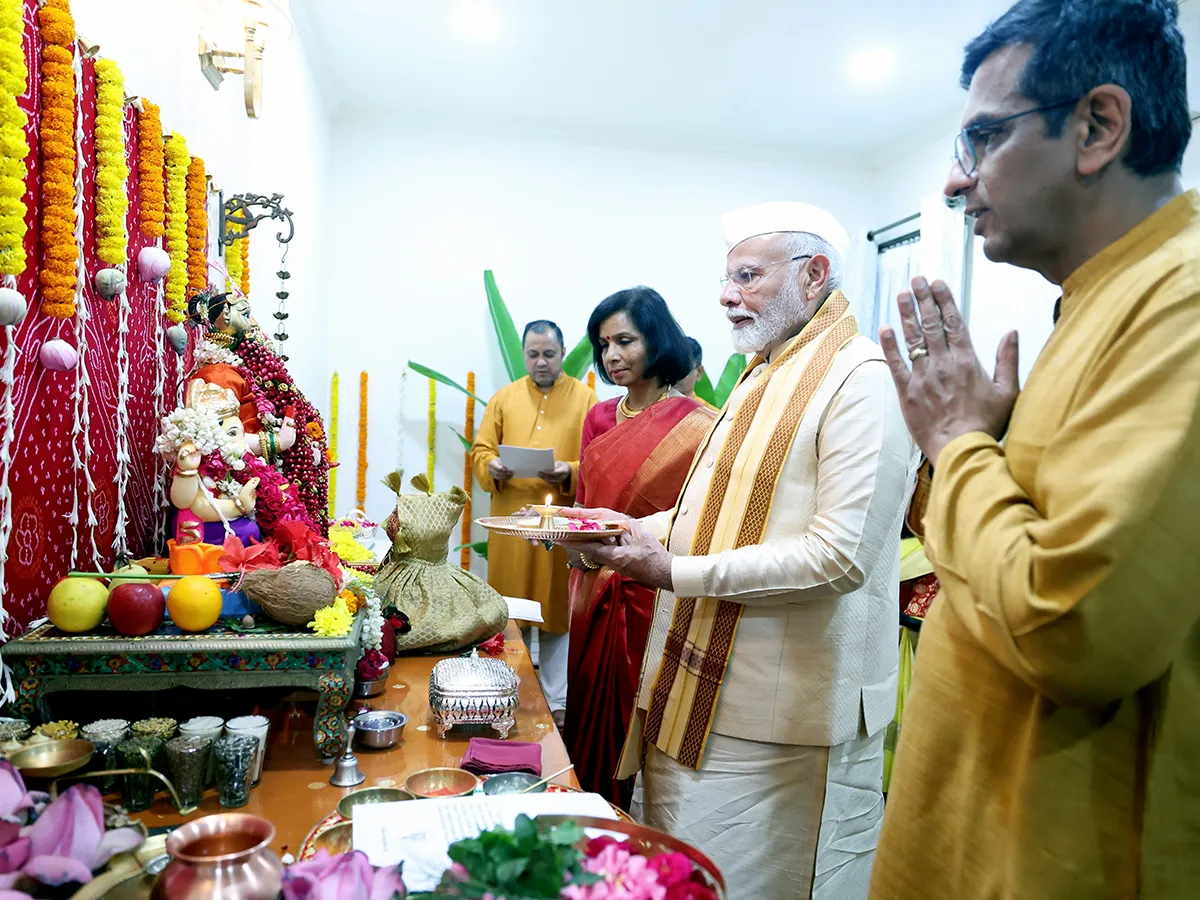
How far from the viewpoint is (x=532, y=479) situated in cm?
434

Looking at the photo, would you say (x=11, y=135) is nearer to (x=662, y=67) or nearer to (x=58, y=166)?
(x=58, y=166)

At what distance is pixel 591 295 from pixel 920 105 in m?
2.35

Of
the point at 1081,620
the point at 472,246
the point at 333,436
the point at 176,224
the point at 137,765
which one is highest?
the point at 472,246

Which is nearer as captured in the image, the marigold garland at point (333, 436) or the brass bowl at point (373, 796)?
the brass bowl at point (373, 796)

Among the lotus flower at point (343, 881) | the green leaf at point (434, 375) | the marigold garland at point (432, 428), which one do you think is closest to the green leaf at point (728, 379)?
the green leaf at point (434, 375)

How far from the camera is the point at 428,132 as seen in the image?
17.9 feet

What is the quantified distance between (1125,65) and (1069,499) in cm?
47

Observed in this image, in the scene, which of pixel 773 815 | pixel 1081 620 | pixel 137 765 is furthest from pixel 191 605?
pixel 1081 620

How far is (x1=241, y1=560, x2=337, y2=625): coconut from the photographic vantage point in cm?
141

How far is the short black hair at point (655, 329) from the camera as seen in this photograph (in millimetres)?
2920

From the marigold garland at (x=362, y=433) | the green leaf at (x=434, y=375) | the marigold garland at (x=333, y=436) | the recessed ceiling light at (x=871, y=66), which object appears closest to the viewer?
the recessed ceiling light at (x=871, y=66)

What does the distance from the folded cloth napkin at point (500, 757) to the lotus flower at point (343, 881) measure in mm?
534

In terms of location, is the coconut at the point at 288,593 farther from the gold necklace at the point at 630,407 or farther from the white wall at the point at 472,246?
the white wall at the point at 472,246

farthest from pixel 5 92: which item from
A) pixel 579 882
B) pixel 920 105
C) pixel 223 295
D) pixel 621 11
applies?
pixel 920 105
